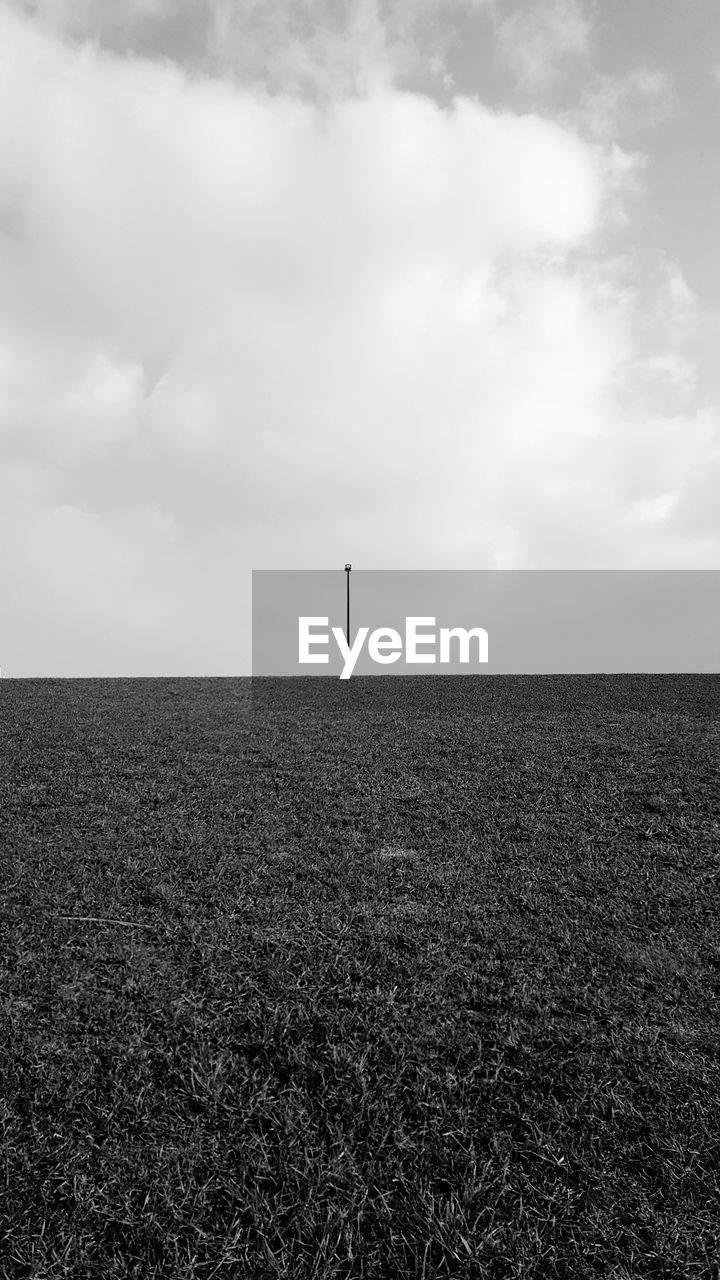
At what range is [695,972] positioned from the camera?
375 cm

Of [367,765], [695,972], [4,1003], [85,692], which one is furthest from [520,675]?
[4,1003]

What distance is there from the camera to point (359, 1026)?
3.23 metres

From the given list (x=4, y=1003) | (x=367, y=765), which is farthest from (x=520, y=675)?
(x=4, y=1003)

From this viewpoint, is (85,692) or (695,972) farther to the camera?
(85,692)

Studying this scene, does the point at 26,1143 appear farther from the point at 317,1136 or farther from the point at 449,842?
the point at 449,842

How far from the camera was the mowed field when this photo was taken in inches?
88.6

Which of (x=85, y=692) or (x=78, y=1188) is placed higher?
(x=85, y=692)

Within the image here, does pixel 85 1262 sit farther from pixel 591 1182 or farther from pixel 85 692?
Result: pixel 85 692

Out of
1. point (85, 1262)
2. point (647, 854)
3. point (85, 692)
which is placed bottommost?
point (85, 1262)

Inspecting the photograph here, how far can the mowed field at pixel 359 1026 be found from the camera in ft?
7.38

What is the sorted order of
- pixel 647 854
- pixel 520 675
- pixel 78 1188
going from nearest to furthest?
1. pixel 78 1188
2. pixel 647 854
3. pixel 520 675

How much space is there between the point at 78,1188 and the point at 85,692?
10.6 meters

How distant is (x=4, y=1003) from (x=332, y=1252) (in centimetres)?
207

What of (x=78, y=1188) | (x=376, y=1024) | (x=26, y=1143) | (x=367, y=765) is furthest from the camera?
(x=367, y=765)
